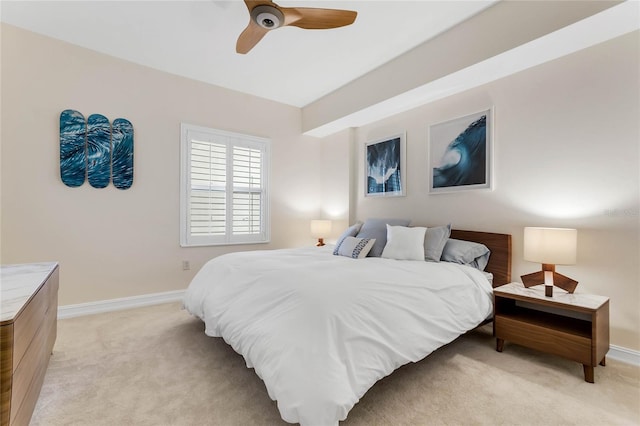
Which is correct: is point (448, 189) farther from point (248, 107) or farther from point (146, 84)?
point (146, 84)

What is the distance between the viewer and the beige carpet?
5.10 ft

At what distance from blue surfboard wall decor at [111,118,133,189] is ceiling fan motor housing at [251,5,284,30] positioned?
217 centimetres

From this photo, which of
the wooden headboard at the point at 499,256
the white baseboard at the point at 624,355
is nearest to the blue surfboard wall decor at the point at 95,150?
the wooden headboard at the point at 499,256

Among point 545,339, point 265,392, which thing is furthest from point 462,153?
point 265,392

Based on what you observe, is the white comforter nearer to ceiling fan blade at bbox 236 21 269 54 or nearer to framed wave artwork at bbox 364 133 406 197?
framed wave artwork at bbox 364 133 406 197

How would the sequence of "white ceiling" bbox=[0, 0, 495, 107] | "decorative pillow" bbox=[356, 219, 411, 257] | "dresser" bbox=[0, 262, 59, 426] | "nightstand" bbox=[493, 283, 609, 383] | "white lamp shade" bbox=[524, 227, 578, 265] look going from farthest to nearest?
"decorative pillow" bbox=[356, 219, 411, 257] → "white ceiling" bbox=[0, 0, 495, 107] → "white lamp shade" bbox=[524, 227, 578, 265] → "nightstand" bbox=[493, 283, 609, 383] → "dresser" bbox=[0, 262, 59, 426]

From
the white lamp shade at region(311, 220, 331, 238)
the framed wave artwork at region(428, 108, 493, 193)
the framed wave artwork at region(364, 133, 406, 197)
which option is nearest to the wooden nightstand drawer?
the framed wave artwork at region(428, 108, 493, 193)

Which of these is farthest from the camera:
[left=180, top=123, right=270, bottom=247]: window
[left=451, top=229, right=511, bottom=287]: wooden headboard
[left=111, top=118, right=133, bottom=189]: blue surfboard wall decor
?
[left=180, top=123, right=270, bottom=247]: window

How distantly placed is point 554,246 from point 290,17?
8.33 ft

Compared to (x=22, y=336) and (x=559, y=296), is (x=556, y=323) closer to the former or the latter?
(x=559, y=296)

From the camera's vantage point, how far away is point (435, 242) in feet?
9.42

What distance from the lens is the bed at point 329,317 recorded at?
53.1 inches

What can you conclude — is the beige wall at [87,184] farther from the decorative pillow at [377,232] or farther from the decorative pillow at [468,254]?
the decorative pillow at [468,254]

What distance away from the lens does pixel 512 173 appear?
281cm
